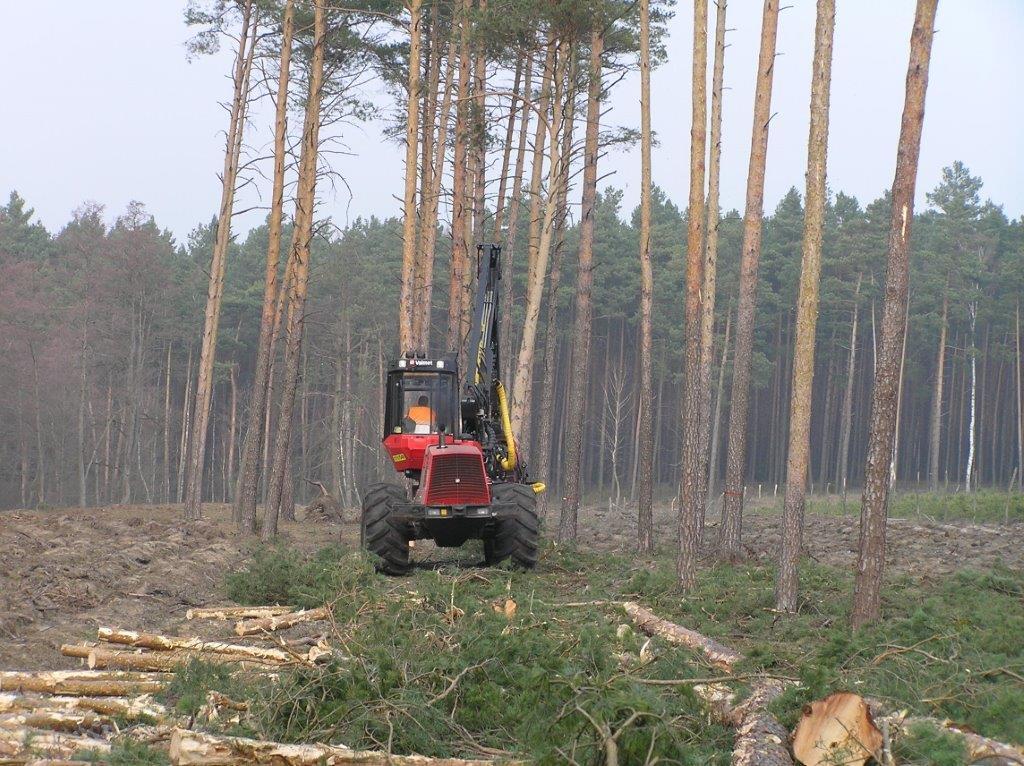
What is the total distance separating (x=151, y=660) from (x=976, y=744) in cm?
576

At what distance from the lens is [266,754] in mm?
5652

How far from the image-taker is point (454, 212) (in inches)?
945

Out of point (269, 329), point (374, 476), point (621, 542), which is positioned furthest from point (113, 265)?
point (621, 542)

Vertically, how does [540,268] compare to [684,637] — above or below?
above

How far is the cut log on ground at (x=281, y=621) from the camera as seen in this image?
999 cm

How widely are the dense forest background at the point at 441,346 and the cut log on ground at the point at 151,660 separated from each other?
118ft

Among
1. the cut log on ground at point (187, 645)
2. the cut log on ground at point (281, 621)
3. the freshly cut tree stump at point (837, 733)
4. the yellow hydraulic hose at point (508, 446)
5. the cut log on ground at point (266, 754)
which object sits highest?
the yellow hydraulic hose at point (508, 446)

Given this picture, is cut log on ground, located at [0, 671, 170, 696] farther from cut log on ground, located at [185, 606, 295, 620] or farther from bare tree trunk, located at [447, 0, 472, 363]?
bare tree trunk, located at [447, 0, 472, 363]

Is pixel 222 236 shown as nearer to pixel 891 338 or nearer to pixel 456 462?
pixel 456 462

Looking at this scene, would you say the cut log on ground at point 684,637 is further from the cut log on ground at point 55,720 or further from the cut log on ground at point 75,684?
the cut log on ground at point 55,720

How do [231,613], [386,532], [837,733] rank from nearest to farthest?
[837,733] < [231,613] < [386,532]

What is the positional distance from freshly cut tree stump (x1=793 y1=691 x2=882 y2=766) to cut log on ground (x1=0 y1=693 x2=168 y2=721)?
374 centimetres

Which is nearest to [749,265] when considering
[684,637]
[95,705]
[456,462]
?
[456,462]

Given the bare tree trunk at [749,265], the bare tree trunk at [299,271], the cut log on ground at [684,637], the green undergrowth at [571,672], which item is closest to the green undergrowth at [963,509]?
the bare tree trunk at [749,265]
